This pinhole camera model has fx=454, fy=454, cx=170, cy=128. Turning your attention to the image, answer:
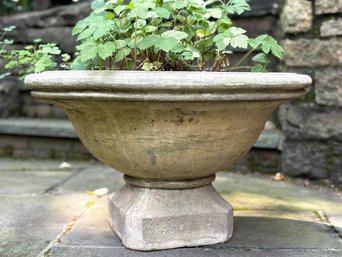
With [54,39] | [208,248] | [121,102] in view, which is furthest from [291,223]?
[54,39]

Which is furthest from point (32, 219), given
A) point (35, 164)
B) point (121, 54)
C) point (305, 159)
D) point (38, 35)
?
point (38, 35)

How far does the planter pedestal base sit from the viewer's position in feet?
5.08

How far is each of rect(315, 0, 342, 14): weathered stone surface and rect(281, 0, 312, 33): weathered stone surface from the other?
5 cm

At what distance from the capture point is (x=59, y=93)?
1.43 m

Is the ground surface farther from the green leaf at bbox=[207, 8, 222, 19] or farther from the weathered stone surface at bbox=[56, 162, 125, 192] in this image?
the green leaf at bbox=[207, 8, 222, 19]

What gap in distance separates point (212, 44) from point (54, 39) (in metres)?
2.17

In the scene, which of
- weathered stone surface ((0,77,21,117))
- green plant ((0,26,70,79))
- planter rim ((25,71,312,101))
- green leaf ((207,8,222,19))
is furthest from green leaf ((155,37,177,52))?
weathered stone surface ((0,77,21,117))

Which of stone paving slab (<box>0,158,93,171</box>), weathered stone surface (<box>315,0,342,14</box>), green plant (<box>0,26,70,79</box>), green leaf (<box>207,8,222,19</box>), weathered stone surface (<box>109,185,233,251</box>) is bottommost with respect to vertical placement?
stone paving slab (<box>0,158,93,171</box>)

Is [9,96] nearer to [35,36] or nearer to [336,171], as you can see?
[35,36]

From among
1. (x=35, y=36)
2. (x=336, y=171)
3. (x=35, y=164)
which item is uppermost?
(x=35, y=36)

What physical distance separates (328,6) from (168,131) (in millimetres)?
1437

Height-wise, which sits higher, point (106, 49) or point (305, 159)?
point (106, 49)

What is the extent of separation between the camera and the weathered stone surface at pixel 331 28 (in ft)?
7.82

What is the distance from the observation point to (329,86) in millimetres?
2451
